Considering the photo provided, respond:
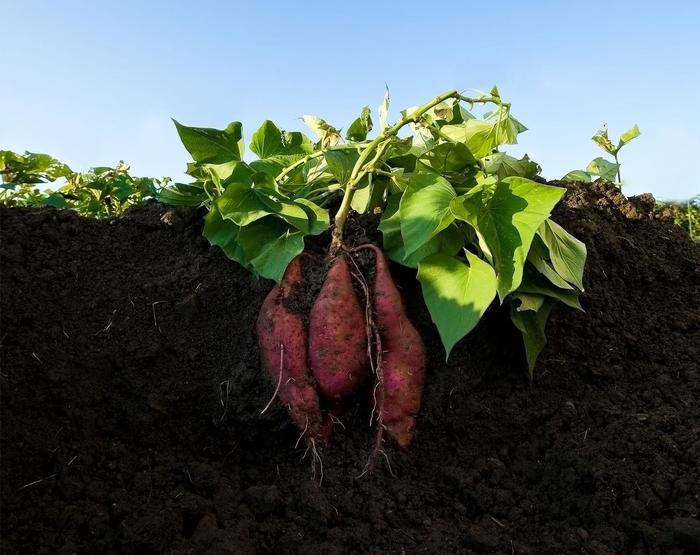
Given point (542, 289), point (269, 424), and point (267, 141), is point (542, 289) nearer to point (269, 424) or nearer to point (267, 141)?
point (269, 424)

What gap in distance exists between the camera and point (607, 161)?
3.76m

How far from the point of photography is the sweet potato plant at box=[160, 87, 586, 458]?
226 centimetres

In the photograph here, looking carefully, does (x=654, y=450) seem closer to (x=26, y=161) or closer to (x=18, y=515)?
(x=18, y=515)

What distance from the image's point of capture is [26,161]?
3.44 meters

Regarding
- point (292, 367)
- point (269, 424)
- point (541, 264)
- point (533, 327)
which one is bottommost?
point (269, 424)

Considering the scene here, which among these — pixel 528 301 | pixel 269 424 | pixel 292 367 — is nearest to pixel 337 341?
pixel 292 367

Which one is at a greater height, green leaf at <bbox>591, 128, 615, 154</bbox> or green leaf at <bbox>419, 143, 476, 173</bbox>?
green leaf at <bbox>591, 128, 615, 154</bbox>

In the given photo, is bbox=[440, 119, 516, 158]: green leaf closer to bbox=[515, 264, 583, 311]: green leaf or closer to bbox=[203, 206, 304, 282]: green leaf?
bbox=[515, 264, 583, 311]: green leaf

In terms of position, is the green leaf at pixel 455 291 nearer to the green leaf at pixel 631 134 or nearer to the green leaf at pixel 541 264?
the green leaf at pixel 541 264

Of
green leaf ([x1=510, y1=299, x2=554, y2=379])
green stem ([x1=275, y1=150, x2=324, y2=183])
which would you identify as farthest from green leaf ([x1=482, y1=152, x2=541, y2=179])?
green stem ([x1=275, y1=150, x2=324, y2=183])

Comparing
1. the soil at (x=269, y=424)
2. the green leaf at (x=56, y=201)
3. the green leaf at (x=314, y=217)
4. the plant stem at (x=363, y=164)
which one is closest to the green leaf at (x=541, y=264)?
the soil at (x=269, y=424)

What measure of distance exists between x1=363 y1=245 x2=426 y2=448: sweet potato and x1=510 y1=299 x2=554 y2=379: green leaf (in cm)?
37

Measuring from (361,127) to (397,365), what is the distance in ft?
3.96

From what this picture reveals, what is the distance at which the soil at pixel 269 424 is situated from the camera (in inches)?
82.8
